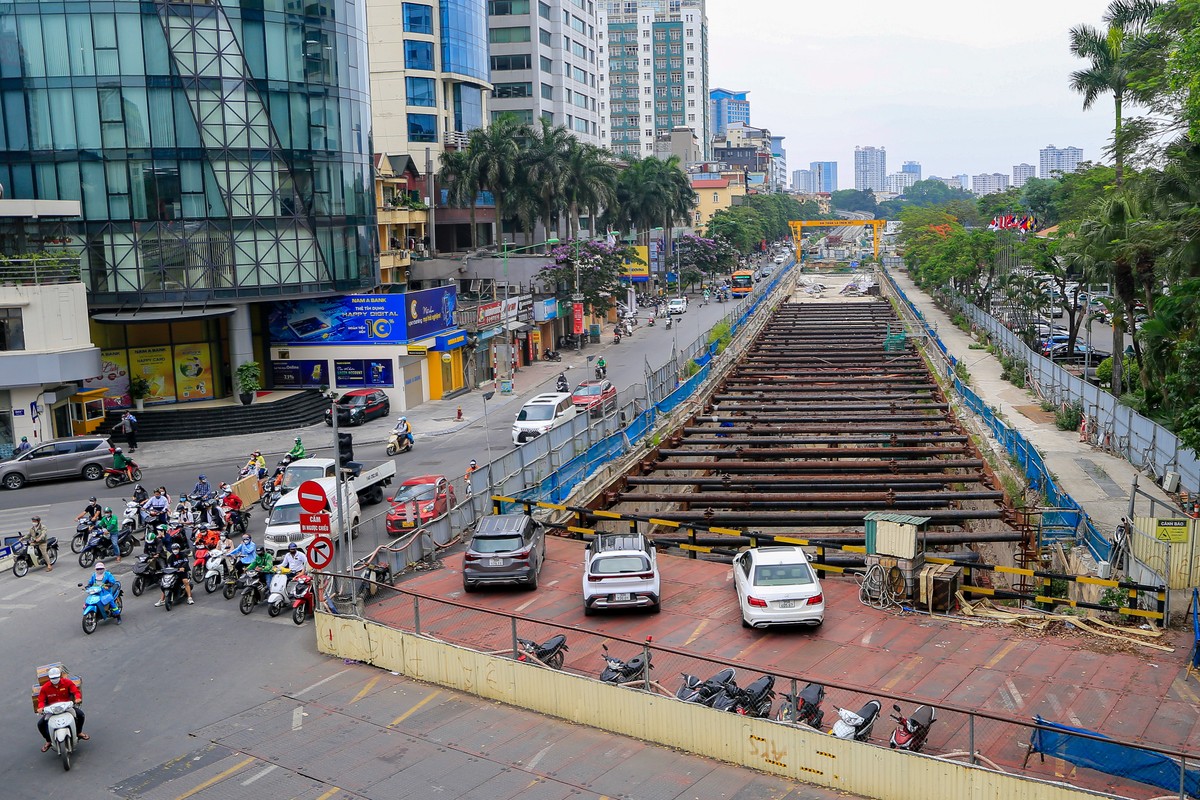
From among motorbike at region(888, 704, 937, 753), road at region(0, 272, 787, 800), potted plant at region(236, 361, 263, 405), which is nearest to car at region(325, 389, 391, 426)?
potted plant at region(236, 361, 263, 405)

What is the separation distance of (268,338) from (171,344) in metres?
5.16

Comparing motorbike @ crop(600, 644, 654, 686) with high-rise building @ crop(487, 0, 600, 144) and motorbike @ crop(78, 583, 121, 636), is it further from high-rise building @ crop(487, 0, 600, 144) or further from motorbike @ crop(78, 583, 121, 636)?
high-rise building @ crop(487, 0, 600, 144)

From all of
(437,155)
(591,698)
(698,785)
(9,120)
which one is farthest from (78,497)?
(437,155)

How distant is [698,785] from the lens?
677 inches

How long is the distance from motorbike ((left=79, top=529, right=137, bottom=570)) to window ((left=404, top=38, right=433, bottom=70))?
6665 centimetres

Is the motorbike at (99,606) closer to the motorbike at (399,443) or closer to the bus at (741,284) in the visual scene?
the motorbike at (399,443)

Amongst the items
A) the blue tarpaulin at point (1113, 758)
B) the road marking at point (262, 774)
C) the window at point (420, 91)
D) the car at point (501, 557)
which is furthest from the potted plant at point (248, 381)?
the blue tarpaulin at point (1113, 758)

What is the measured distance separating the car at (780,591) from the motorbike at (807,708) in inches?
210

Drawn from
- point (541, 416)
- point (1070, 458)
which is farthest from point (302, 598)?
point (1070, 458)

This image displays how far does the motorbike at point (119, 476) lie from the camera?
42.4 m

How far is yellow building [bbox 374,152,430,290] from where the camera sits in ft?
259

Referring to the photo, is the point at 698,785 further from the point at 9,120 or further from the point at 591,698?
the point at 9,120

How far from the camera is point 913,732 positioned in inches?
661

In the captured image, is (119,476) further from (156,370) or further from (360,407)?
(156,370)
